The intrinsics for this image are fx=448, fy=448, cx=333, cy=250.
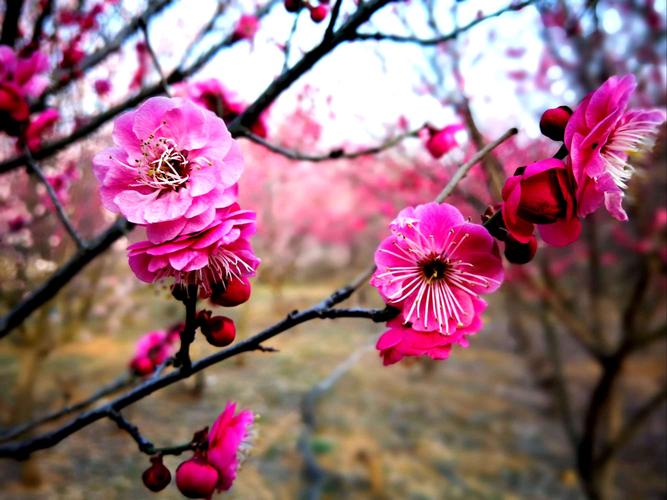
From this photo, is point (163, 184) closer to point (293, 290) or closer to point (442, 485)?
point (442, 485)

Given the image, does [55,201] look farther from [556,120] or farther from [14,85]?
[556,120]

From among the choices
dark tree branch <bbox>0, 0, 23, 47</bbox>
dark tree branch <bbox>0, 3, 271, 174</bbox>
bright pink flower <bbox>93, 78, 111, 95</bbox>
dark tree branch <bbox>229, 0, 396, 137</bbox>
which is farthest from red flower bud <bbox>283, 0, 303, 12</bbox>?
bright pink flower <bbox>93, 78, 111, 95</bbox>

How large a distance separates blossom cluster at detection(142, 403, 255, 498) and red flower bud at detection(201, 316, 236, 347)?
6.9 inches

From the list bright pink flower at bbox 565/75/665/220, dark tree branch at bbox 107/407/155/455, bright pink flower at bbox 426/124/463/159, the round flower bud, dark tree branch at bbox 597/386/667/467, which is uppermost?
bright pink flower at bbox 565/75/665/220

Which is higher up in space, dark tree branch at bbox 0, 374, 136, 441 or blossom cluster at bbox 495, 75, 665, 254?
blossom cluster at bbox 495, 75, 665, 254

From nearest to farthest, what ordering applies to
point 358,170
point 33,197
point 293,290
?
1. point 33,197
2. point 358,170
3. point 293,290

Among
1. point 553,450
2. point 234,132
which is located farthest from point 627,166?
point 553,450

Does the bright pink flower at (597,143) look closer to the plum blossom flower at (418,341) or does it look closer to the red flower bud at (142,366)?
the plum blossom flower at (418,341)

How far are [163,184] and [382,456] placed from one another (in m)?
4.03

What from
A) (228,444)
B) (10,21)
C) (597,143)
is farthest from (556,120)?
(10,21)

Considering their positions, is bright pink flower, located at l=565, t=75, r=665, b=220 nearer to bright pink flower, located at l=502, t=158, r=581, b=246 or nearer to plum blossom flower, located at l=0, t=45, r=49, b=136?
bright pink flower, located at l=502, t=158, r=581, b=246

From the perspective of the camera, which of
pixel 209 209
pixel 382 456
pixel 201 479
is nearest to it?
pixel 209 209

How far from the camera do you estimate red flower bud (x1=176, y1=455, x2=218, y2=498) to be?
700 millimetres

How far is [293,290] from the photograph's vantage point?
36.5ft
